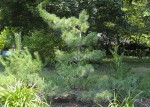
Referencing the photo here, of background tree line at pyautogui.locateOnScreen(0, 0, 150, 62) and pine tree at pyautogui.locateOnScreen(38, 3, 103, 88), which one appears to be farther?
background tree line at pyautogui.locateOnScreen(0, 0, 150, 62)

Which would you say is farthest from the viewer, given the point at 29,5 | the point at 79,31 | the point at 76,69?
the point at 29,5

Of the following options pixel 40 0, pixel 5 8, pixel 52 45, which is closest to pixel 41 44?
pixel 52 45

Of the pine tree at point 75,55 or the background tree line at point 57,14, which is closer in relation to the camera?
the pine tree at point 75,55

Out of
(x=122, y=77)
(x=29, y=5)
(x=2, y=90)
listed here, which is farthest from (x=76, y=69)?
(x=29, y=5)

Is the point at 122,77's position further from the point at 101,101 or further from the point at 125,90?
the point at 101,101

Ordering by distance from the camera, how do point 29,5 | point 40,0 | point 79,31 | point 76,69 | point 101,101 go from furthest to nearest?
point 29,5, point 40,0, point 79,31, point 76,69, point 101,101

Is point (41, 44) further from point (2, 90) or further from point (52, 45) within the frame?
point (2, 90)

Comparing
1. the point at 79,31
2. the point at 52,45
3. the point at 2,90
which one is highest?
the point at 79,31

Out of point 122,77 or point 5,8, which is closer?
point 122,77

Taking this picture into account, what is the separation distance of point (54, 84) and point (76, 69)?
493 mm

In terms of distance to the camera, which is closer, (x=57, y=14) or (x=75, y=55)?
(x=75, y=55)

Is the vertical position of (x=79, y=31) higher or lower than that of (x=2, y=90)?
higher

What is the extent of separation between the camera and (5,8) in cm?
1174

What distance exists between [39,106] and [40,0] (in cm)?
626
